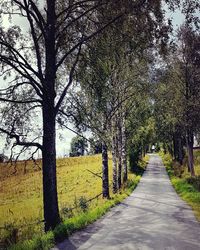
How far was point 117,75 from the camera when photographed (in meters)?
27.7

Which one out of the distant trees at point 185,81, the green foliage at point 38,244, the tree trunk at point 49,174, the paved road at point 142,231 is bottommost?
the paved road at point 142,231

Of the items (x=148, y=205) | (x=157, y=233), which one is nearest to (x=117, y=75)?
(x=148, y=205)

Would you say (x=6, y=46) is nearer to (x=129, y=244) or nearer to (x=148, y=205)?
(x=129, y=244)

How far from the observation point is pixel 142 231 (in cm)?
1375

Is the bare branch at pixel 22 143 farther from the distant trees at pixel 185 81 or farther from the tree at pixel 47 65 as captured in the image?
the distant trees at pixel 185 81

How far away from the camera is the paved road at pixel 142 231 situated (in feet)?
37.2

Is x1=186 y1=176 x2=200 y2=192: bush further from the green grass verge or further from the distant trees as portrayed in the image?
the green grass verge

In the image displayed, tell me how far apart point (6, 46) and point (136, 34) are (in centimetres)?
449

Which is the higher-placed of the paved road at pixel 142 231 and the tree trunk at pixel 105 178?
the tree trunk at pixel 105 178

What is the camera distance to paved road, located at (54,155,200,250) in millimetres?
11344

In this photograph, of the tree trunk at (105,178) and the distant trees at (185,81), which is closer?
the tree trunk at (105,178)

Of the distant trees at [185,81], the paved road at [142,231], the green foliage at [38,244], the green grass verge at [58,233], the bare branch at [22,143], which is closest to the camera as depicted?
the green foliage at [38,244]

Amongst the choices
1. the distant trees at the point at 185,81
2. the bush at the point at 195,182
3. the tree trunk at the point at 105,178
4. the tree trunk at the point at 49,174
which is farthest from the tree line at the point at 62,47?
the distant trees at the point at 185,81

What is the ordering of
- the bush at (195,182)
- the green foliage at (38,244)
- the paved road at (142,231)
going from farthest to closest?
1. the bush at (195,182)
2. the paved road at (142,231)
3. the green foliage at (38,244)
